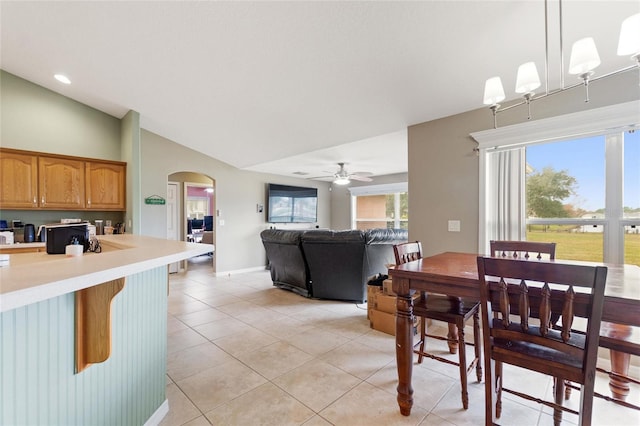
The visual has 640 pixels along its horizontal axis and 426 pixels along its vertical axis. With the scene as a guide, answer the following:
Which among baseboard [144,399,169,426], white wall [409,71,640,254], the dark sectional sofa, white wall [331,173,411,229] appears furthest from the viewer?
white wall [331,173,411,229]

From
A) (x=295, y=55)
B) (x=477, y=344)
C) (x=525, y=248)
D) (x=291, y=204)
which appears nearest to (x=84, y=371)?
(x=477, y=344)

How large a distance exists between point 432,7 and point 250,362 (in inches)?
119

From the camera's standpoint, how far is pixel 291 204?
7289 mm

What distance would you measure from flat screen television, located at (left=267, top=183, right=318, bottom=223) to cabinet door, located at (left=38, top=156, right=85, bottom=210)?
3609mm

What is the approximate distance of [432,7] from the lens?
179 cm

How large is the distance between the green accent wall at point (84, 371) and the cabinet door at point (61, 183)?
3145mm

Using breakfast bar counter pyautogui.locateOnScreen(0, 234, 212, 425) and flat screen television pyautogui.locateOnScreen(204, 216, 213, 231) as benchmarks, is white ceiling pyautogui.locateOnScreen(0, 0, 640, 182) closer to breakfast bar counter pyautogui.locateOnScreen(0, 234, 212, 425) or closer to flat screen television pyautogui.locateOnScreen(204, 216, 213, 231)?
breakfast bar counter pyautogui.locateOnScreen(0, 234, 212, 425)

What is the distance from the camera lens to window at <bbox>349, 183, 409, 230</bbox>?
705 cm

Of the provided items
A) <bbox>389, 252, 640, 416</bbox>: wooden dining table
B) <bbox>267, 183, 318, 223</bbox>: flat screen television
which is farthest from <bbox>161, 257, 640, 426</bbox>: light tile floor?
<bbox>267, 183, 318, 223</bbox>: flat screen television

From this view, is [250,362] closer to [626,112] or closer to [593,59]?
[593,59]

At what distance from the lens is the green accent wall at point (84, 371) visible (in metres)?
0.90

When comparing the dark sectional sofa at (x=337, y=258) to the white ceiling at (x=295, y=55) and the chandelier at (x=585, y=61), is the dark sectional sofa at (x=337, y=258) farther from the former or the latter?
the chandelier at (x=585, y=61)

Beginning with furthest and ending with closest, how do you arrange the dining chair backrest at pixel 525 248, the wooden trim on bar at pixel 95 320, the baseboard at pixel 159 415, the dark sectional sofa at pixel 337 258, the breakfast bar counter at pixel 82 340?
the dark sectional sofa at pixel 337 258
the dining chair backrest at pixel 525 248
the baseboard at pixel 159 415
the wooden trim on bar at pixel 95 320
the breakfast bar counter at pixel 82 340

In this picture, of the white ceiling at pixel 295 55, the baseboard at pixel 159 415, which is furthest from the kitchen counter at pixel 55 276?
the white ceiling at pixel 295 55
